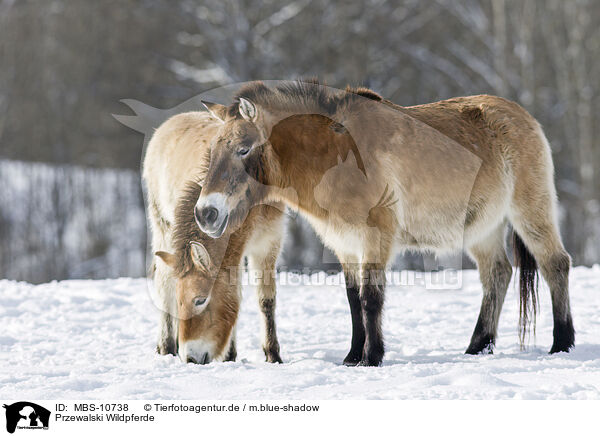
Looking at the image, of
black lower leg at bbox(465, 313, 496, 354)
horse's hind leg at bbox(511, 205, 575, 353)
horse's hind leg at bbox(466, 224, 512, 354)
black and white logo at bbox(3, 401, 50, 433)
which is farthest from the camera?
horse's hind leg at bbox(466, 224, 512, 354)

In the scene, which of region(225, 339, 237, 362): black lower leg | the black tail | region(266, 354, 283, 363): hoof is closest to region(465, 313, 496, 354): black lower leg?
the black tail

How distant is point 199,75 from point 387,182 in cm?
1158

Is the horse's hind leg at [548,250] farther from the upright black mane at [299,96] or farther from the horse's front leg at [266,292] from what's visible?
the horse's front leg at [266,292]

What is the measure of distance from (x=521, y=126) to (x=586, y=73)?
1408cm

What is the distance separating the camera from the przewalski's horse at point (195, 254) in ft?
15.7

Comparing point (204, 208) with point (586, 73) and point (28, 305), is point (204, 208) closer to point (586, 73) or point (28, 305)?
point (28, 305)

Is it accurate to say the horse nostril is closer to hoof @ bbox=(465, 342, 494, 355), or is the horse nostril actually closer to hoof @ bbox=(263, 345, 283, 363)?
hoof @ bbox=(263, 345, 283, 363)

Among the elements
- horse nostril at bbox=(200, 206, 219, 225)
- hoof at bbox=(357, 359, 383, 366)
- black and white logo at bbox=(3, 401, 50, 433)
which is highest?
horse nostril at bbox=(200, 206, 219, 225)

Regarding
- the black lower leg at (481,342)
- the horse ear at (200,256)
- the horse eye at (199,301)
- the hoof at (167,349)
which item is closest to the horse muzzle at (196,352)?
the horse eye at (199,301)

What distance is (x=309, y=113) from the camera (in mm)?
5141

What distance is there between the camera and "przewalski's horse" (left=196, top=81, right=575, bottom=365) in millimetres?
4902

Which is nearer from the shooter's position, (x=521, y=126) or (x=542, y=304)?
(x=521, y=126)

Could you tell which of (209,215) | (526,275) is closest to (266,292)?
(209,215)

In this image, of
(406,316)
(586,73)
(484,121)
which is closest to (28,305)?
(406,316)
